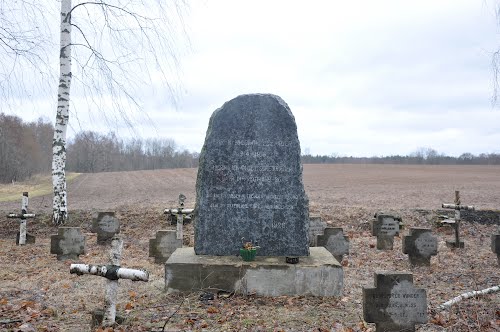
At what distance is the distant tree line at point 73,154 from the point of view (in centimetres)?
4812

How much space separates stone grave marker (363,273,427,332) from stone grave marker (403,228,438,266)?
16.1ft

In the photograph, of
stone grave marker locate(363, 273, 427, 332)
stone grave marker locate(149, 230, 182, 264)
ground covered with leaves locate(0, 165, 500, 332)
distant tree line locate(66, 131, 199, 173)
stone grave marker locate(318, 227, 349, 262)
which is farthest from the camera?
distant tree line locate(66, 131, 199, 173)

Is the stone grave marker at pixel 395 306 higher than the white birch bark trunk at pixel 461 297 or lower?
higher

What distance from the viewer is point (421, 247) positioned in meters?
9.75

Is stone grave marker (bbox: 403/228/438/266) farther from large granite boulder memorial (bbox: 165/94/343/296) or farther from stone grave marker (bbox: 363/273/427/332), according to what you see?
stone grave marker (bbox: 363/273/427/332)

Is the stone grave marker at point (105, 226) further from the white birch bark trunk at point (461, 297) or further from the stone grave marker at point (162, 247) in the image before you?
the white birch bark trunk at point (461, 297)

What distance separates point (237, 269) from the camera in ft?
21.5

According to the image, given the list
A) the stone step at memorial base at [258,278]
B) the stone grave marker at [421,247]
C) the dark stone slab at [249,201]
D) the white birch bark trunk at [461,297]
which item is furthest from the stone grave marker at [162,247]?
the white birch bark trunk at [461,297]

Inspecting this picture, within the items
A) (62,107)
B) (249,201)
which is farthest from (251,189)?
(62,107)

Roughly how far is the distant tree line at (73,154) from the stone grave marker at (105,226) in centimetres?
242

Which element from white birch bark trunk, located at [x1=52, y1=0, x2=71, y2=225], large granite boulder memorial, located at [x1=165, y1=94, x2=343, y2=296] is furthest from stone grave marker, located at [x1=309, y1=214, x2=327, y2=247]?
white birch bark trunk, located at [x1=52, y1=0, x2=71, y2=225]

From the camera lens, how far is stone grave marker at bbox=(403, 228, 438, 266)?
9.74 metres

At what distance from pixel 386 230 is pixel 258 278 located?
632cm

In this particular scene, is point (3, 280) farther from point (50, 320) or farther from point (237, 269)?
point (237, 269)
